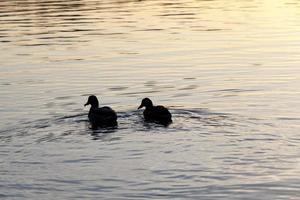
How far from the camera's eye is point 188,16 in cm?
5084

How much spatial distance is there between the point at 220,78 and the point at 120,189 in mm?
13393

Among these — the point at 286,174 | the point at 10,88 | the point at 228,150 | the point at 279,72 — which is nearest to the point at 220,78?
the point at 279,72

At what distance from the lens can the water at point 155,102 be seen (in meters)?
15.9

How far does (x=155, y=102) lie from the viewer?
82.4ft

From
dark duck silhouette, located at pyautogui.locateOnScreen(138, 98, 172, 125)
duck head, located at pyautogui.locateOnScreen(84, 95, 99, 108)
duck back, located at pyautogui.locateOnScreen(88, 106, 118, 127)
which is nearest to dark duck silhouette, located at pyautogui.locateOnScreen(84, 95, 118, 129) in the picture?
duck back, located at pyautogui.locateOnScreen(88, 106, 118, 127)

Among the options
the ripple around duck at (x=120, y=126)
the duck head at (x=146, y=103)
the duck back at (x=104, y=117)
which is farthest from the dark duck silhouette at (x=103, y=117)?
the duck head at (x=146, y=103)

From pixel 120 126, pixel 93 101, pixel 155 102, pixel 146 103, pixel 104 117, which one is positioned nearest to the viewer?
pixel 104 117

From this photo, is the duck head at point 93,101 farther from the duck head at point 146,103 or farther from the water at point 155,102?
the duck head at point 146,103

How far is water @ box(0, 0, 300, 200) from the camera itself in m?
15.9

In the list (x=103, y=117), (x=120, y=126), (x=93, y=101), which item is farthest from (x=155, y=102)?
(x=103, y=117)

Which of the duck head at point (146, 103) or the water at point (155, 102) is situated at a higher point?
the duck head at point (146, 103)

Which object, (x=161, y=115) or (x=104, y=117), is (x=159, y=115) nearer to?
(x=161, y=115)

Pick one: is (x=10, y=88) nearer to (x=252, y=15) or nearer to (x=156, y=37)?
(x=156, y=37)

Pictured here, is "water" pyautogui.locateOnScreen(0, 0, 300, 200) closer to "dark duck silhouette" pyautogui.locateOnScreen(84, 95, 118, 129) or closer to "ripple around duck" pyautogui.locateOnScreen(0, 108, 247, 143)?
"ripple around duck" pyautogui.locateOnScreen(0, 108, 247, 143)
